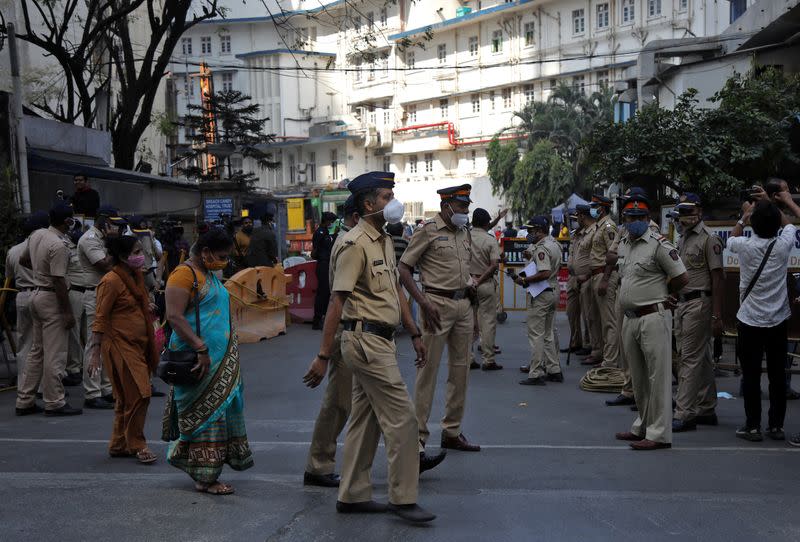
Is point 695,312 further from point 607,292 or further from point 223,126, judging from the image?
point 223,126

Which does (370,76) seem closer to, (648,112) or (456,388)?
(648,112)

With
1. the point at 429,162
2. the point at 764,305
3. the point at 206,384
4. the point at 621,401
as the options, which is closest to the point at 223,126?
the point at 621,401

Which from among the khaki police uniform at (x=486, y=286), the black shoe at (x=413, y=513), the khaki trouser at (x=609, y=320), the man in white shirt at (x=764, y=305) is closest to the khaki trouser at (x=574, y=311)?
the khaki trouser at (x=609, y=320)

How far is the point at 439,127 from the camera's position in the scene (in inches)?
2778

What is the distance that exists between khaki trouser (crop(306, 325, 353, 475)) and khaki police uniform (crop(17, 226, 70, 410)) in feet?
13.0

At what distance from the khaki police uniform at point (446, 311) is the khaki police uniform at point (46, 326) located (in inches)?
147

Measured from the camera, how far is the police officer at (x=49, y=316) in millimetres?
9086

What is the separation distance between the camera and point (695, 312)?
8.41 metres

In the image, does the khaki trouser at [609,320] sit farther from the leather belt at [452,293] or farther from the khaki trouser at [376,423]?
the khaki trouser at [376,423]

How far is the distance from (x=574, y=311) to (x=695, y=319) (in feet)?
16.5

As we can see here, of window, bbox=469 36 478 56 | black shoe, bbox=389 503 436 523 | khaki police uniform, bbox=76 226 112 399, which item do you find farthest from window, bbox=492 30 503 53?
black shoe, bbox=389 503 436 523

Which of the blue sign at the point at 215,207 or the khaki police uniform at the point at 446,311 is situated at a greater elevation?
the blue sign at the point at 215,207

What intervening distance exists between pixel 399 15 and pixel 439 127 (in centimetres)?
1111

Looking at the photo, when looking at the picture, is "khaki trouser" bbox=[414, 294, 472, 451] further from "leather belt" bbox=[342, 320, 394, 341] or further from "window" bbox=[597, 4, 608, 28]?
"window" bbox=[597, 4, 608, 28]
